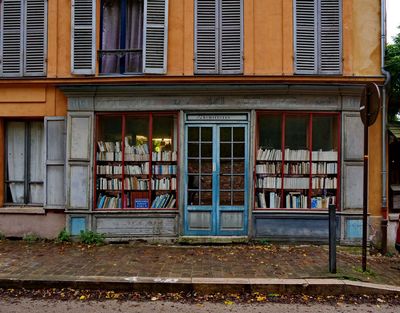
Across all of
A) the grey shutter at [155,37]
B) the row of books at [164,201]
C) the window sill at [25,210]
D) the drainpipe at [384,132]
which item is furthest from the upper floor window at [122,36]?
the drainpipe at [384,132]

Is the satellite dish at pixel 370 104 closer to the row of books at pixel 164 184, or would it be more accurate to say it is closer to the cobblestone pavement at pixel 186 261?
the cobblestone pavement at pixel 186 261

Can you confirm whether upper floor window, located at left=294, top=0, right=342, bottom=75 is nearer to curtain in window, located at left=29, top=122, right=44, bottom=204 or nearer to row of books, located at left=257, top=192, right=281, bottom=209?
row of books, located at left=257, top=192, right=281, bottom=209

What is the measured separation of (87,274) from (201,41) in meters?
5.44

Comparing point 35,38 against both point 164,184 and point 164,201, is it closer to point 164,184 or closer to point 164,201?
point 164,184

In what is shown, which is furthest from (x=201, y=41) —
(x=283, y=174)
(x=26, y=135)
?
(x=26, y=135)

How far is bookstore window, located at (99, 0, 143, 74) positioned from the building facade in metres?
0.05

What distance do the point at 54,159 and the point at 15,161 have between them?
1.16 m

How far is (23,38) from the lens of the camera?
902 cm

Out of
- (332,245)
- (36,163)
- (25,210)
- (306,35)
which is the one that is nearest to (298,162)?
(332,245)

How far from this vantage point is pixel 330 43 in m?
8.77

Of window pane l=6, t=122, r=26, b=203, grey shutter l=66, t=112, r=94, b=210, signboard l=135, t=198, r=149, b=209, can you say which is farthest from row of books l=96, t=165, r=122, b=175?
window pane l=6, t=122, r=26, b=203

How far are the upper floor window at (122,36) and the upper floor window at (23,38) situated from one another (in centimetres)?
80

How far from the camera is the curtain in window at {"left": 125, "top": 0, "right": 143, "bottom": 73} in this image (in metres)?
8.97

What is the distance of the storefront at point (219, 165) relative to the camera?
8.62 m
